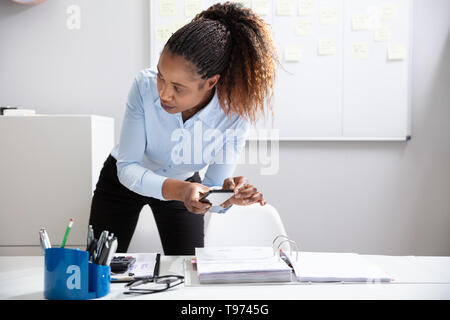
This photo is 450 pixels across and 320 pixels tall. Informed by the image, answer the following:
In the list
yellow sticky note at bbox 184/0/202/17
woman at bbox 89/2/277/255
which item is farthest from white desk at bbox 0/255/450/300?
yellow sticky note at bbox 184/0/202/17

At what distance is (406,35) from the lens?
2166mm

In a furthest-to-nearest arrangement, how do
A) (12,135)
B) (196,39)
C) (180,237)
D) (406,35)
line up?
(406,35) < (12,135) < (180,237) < (196,39)

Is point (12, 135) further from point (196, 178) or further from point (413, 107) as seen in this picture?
point (413, 107)

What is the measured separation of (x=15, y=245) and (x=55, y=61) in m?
0.97

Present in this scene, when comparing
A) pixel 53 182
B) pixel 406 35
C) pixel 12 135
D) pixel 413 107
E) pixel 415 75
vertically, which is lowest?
pixel 53 182

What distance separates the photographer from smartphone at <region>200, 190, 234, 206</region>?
999 mm

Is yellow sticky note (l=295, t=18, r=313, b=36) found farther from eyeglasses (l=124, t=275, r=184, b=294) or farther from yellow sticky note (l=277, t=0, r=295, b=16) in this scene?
eyeglasses (l=124, t=275, r=184, b=294)

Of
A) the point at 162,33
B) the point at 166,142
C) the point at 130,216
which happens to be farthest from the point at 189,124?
the point at 162,33

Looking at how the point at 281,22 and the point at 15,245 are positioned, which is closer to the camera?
the point at 15,245

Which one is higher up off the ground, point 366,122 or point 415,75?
point 415,75

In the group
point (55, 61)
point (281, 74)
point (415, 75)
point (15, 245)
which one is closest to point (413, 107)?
point (415, 75)

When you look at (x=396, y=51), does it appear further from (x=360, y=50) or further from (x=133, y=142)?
(x=133, y=142)

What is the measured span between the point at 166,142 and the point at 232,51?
0.34 meters

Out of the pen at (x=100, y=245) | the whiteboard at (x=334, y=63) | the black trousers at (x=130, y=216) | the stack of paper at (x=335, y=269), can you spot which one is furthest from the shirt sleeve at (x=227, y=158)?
the whiteboard at (x=334, y=63)
